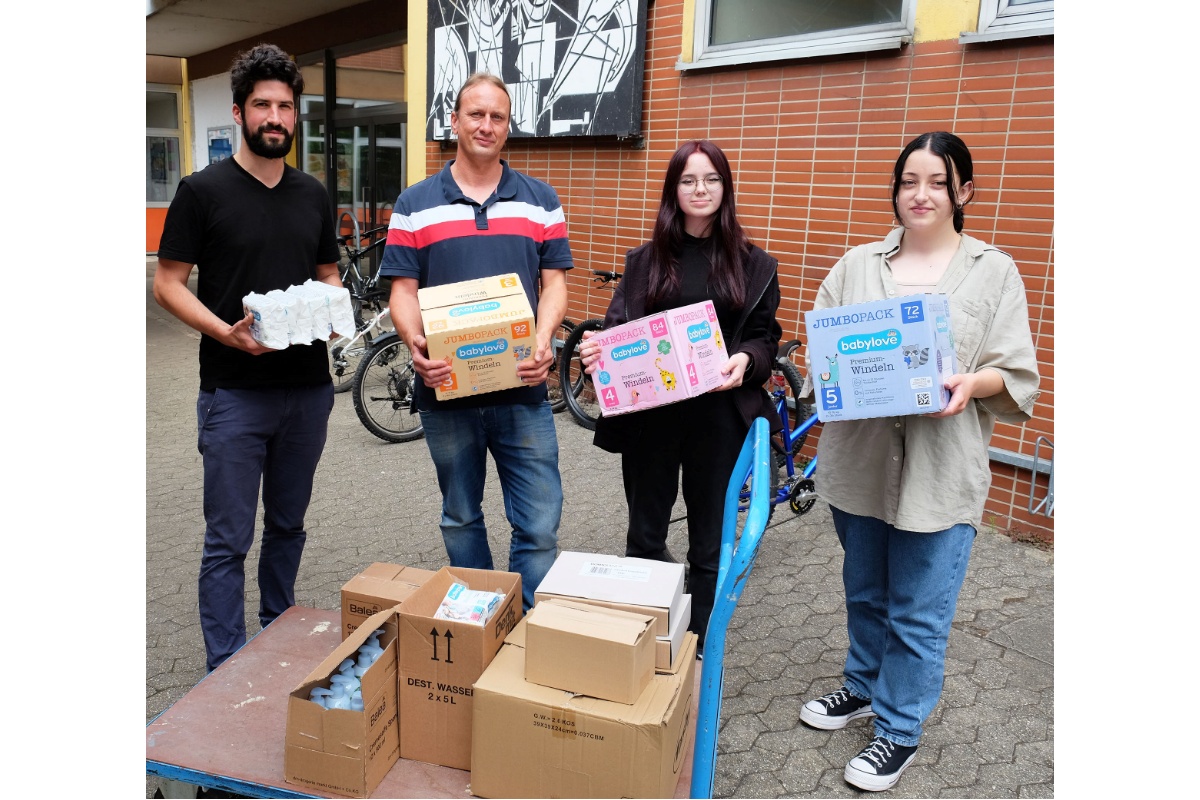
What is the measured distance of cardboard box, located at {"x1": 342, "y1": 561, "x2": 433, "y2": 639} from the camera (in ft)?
6.97

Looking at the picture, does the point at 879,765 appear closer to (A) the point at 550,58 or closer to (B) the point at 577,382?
(B) the point at 577,382

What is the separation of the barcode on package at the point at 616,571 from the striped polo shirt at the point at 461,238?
0.84 metres

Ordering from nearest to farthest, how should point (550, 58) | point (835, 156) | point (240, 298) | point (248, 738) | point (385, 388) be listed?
point (248, 738) < point (240, 298) < point (835, 156) < point (385, 388) < point (550, 58)

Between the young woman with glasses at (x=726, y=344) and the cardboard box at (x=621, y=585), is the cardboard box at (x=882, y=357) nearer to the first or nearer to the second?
the young woman with glasses at (x=726, y=344)

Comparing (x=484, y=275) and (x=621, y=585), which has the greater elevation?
(x=484, y=275)

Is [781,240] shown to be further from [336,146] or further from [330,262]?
[336,146]

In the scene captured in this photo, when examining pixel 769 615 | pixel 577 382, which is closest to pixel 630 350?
pixel 769 615

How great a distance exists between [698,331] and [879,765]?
1408 millimetres

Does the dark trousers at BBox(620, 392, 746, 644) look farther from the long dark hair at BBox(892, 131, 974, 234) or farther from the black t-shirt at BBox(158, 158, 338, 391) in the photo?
the black t-shirt at BBox(158, 158, 338, 391)

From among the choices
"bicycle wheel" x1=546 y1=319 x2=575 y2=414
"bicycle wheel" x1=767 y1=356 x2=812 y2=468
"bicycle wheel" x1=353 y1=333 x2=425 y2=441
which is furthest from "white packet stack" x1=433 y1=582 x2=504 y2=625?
"bicycle wheel" x1=546 y1=319 x2=575 y2=414

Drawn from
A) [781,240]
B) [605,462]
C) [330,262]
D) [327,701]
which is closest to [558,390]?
[605,462]

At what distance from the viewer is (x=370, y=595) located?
213 cm

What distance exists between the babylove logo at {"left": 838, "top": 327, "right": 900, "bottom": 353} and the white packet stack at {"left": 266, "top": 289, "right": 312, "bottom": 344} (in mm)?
1542

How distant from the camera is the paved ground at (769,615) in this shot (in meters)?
2.65
